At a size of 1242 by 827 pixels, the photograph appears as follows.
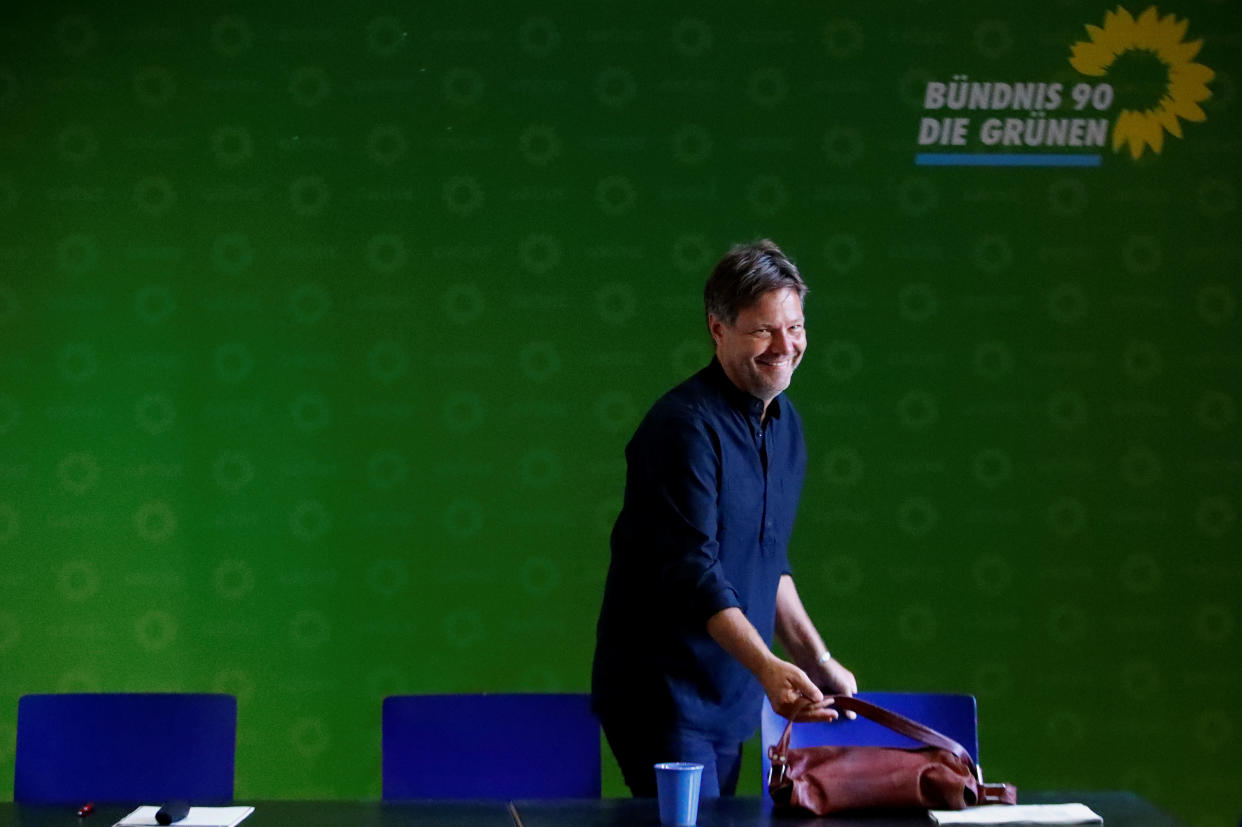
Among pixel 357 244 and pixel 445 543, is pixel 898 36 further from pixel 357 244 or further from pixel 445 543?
pixel 445 543

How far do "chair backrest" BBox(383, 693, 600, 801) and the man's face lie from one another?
0.73 meters

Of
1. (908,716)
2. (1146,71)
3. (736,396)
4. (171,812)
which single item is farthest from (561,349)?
(171,812)

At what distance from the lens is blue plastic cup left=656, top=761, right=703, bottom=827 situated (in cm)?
214

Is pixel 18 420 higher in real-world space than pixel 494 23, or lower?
lower

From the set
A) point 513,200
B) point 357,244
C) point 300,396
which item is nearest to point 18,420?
point 300,396

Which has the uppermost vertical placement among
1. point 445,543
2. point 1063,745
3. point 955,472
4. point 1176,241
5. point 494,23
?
point 494,23

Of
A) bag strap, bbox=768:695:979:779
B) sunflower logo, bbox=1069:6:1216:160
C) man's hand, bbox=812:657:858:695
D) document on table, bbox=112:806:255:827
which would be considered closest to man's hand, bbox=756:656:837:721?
bag strap, bbox=768:695:979:779

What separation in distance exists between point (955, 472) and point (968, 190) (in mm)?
820

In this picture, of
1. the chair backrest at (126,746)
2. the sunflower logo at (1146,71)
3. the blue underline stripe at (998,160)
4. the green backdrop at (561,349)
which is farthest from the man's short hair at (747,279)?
the sunflower logo at (1146,71)

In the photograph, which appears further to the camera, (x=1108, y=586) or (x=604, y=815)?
(x=1108, y=586)

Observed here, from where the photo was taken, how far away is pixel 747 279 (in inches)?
105

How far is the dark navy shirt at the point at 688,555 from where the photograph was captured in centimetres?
261

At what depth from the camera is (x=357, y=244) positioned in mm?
4055

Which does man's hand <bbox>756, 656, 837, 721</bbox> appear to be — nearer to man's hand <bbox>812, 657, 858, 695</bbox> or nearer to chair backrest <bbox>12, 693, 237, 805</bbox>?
man's hand <bbox>812, 657, 858, 695</bbox>
